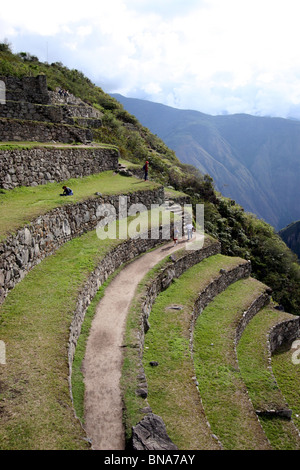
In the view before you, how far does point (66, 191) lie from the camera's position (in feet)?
56.4

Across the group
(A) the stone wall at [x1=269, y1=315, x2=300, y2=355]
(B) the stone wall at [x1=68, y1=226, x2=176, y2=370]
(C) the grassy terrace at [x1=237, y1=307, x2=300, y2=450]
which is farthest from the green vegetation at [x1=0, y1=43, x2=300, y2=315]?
(C) the grassy terrace at [x1=237, y1=307, x2=300, y2=450]

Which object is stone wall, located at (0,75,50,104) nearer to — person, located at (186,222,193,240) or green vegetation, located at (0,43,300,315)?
green vegetation, located at (0,43,300,315)

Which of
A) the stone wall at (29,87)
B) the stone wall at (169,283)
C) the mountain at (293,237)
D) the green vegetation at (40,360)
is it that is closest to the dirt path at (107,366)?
the stone wall at (169,283)

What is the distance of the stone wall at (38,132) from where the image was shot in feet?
60.5

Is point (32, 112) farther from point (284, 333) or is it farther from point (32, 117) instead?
point (284, 333)

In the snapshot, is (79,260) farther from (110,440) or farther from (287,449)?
(287,449)

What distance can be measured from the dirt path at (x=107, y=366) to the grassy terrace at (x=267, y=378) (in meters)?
5.85

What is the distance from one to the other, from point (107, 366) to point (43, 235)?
6.23 meters

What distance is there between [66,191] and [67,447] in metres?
13.3

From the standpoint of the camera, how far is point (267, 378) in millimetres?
12914

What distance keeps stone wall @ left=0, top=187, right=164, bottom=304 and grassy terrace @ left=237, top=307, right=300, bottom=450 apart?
9.76 meters

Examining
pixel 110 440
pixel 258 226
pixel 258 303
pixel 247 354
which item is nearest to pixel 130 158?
pixel 258 226

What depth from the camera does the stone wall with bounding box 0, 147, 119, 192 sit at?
52.6 feet

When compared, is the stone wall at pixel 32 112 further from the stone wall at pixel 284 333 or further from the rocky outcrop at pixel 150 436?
the stone wall at pixel 284 333
